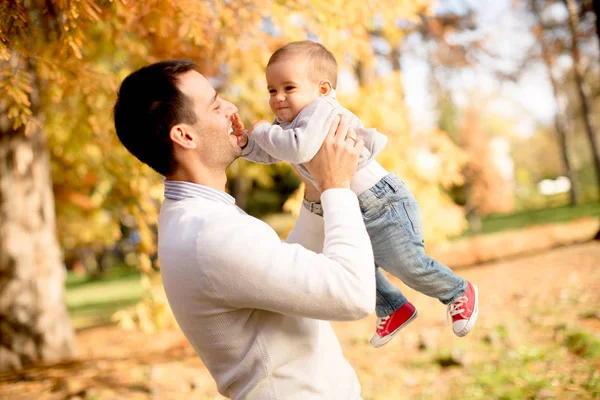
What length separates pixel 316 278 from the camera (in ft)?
5.24

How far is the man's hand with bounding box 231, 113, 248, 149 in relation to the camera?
217cm

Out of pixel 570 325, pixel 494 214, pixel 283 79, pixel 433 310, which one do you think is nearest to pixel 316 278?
pixel 283 79

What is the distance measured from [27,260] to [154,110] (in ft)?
16.8

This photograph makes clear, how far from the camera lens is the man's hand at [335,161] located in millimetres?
1823

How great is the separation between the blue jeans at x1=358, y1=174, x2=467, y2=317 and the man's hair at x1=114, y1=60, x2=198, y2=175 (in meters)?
0.78

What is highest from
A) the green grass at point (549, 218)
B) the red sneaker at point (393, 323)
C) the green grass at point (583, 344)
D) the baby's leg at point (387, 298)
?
the baby's leg at point (387, 298)

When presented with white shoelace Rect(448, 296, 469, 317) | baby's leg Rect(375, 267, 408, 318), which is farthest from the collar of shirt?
white shoelace Rect(448, 296, 469, 317)

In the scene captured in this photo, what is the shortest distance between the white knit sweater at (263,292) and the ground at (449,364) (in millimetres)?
3200

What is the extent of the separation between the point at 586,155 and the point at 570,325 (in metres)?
33.4

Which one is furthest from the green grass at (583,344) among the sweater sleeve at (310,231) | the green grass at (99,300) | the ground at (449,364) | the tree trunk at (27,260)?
the green grass at (99,300)

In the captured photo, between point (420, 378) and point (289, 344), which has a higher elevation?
point (289, 344)

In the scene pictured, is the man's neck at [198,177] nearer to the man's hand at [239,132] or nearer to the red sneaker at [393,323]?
the man's hand at [239,132]

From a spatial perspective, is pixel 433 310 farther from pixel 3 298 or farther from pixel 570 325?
pixel 3 298

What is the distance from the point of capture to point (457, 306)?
2.38 m
